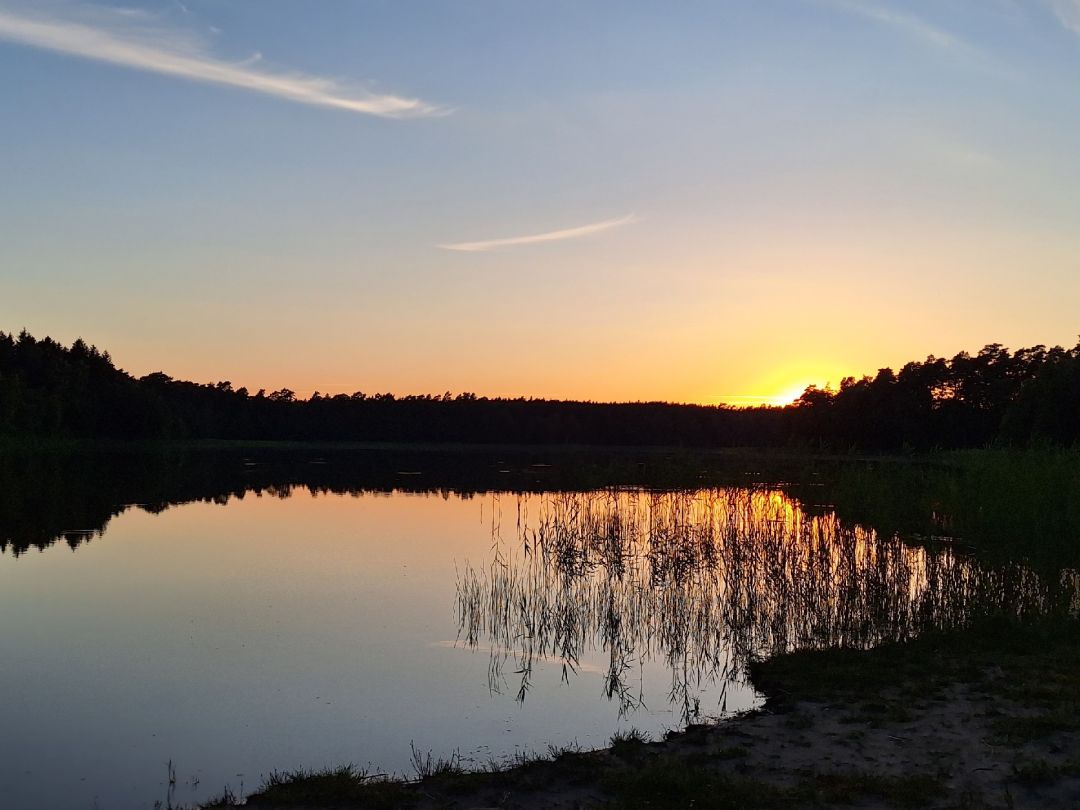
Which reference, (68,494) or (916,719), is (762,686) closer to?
(916,719)

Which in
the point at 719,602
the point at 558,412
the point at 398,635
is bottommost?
the point at 398,635

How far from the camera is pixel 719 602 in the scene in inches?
567

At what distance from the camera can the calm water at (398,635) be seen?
27.9ft

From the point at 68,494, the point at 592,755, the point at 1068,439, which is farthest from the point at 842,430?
the point at 592,755

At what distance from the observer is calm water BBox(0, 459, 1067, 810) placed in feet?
27.9

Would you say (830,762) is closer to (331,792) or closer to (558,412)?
(331,792)

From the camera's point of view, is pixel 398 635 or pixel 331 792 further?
pixel 398 635

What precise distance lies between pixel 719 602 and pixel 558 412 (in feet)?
378

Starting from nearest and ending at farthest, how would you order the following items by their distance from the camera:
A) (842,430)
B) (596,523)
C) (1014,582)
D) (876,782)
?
(876,782), (1014,582), (596,523), (842,430)

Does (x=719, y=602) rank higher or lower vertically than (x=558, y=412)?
lower

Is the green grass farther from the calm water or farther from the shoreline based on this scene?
the calm water

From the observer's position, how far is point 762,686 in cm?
1037

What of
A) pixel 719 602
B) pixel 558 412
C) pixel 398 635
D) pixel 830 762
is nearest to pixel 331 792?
pixel 830 762

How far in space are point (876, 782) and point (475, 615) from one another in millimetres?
8390
